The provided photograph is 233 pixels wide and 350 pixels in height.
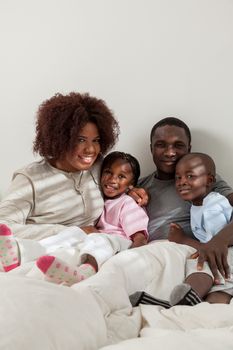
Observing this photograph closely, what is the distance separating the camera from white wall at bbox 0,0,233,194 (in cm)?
169

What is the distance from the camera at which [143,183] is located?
68.2 inches

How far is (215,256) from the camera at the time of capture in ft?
4.09

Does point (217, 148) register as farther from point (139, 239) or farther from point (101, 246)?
point (101, 246)

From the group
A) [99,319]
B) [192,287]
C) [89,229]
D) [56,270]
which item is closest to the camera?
[99,319]

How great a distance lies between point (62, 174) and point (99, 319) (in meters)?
0.85

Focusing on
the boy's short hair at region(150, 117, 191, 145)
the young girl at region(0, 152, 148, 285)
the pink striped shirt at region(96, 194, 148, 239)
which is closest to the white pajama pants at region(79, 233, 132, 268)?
the young girl at region(0, 152, 148, 285)

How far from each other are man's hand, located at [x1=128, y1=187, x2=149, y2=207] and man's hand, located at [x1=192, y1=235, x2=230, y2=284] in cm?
36

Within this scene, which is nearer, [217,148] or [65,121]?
[65,121]

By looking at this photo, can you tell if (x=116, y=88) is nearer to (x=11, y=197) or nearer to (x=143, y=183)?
(x=143, y=183)

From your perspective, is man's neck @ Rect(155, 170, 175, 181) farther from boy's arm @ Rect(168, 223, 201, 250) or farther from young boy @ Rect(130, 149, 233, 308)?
boy's arm @ Rect(168, 223, 201, 250)

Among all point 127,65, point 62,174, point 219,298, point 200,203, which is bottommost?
point 219,298

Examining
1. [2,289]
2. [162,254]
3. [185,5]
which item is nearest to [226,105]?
[185,5]

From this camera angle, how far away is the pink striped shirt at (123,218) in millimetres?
1536

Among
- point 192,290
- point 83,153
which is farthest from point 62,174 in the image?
point 192,290
